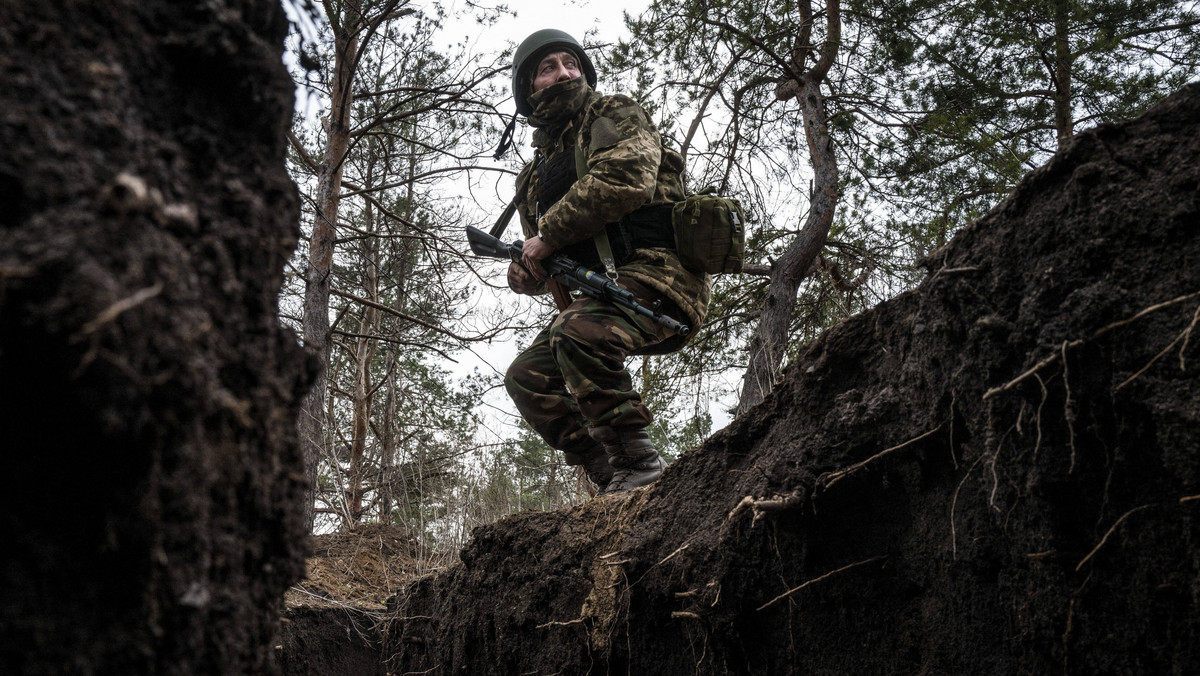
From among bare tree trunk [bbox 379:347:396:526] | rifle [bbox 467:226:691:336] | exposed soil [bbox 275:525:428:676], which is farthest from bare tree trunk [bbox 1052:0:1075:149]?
bare tree trunk [bbox 379:347:396:526]

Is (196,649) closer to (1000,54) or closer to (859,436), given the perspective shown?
(859,436)

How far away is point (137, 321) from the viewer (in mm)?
784

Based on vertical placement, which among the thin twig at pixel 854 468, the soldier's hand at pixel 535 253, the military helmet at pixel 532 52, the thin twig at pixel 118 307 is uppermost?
the military helmet at pixel 532 52

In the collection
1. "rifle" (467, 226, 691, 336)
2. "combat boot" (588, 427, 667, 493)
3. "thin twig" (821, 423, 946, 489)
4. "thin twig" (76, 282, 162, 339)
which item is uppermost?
"rifle" (467, 226, 691, 336)

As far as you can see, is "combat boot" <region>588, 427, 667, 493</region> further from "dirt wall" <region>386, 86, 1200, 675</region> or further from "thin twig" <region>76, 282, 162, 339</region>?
"thin twig" <region>76, 282, 162, 339</region>

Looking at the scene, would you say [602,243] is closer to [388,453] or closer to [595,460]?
[595,460]

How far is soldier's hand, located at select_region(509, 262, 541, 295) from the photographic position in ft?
12.8

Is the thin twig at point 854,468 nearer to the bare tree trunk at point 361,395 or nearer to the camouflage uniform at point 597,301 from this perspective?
the camouflage uniform at point 597,301

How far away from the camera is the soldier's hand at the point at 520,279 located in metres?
3.91

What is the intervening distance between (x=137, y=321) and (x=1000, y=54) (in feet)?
21.3

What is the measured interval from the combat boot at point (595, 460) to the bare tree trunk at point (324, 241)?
295 cm

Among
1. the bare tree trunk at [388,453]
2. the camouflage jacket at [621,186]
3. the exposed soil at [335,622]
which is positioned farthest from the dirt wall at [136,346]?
the bare tree trunk at [388,453]

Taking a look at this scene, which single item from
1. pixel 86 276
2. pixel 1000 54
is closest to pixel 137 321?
pixel 86 276

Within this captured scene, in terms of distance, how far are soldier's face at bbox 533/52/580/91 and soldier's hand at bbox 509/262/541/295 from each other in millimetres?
933
